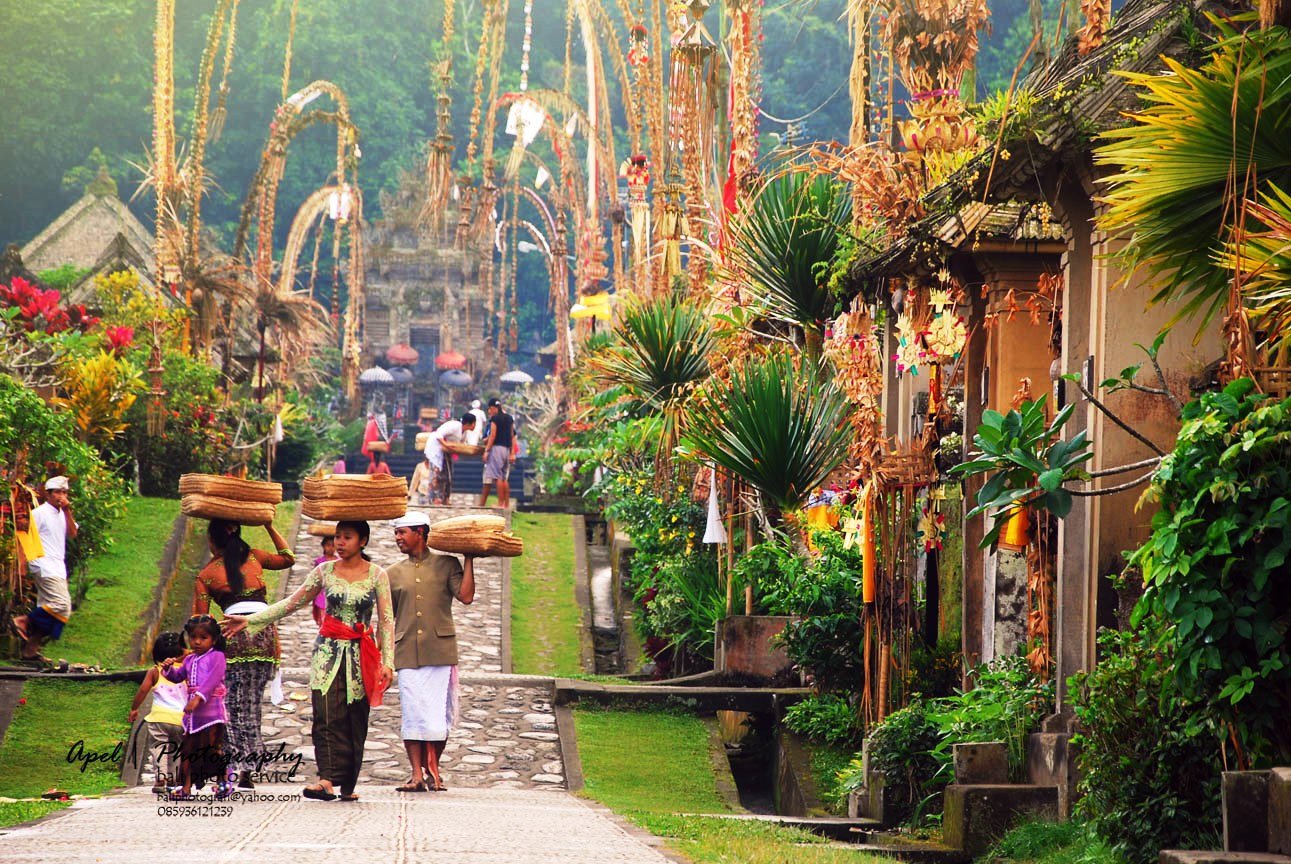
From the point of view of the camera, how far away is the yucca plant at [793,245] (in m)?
14.1

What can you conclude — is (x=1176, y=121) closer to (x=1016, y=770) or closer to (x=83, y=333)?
(x=1016, y=770)

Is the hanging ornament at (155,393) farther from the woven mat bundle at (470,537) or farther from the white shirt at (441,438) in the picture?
the woven mat bundle at (470,537)

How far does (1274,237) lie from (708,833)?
13.2ft

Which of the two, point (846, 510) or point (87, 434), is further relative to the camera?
point (87, 434)

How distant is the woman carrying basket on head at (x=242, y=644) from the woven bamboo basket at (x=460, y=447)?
47.6 feet

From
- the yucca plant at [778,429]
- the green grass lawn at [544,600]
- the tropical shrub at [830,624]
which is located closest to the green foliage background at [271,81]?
the green grass lawn at [544,600]

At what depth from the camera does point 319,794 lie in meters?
9.20

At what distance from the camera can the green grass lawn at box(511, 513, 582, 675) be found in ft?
58.3

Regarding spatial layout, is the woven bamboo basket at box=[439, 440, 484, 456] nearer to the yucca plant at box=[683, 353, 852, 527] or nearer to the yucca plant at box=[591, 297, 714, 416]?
the yucca plant at box=[591, 297, 714, 416]

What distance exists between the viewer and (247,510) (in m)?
10.8

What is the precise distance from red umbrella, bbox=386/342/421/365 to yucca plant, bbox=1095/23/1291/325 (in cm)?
5334

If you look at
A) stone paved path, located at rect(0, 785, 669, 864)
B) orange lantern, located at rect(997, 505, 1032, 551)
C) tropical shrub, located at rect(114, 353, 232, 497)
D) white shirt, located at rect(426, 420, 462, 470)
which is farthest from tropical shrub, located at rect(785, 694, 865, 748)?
white shirt, located at rect(426, 420, 462, 470)

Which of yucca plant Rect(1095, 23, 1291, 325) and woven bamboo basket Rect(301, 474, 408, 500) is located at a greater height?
yucca plant Rect(1095, 23, 1291, 325)

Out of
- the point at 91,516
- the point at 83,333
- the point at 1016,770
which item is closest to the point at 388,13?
the point at 83,333
